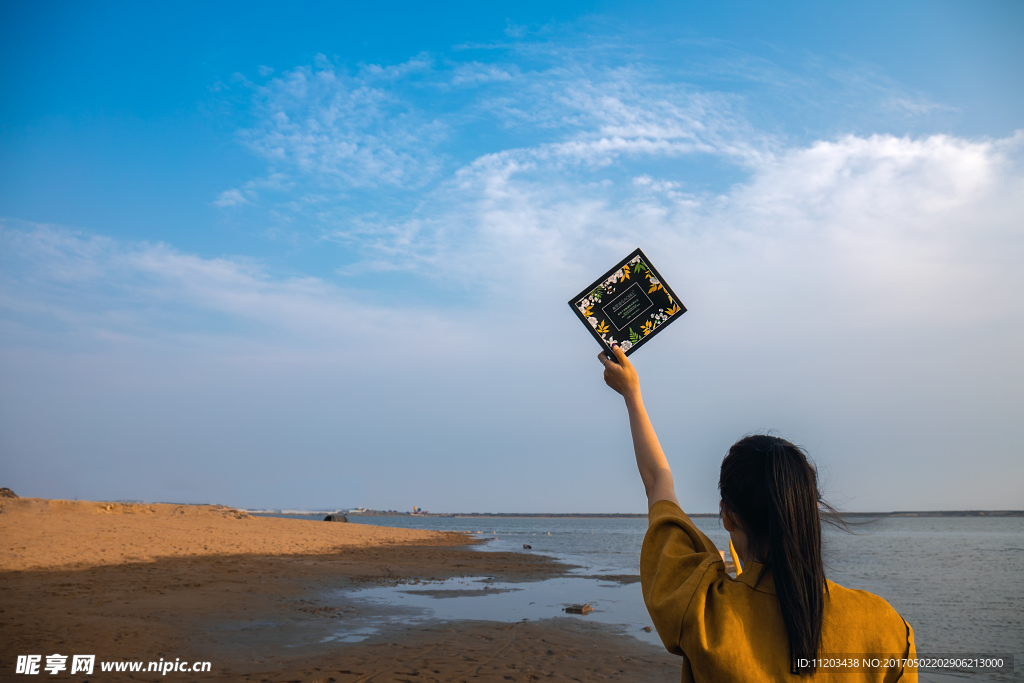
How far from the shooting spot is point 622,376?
1872mm

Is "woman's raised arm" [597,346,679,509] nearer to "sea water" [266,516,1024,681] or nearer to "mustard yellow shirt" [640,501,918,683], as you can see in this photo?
"mustard yellow shirt" [640,501,918,683]

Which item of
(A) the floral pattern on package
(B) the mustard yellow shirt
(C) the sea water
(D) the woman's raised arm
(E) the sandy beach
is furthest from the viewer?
(C) the sea water

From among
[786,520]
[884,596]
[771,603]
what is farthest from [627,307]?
[884,596]

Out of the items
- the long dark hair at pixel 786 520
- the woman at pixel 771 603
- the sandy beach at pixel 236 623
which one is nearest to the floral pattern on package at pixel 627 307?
the long dark hair at pixel 786 520

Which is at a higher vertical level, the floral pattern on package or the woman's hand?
the floral pattern on package

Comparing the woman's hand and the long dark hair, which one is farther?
the woman's hand

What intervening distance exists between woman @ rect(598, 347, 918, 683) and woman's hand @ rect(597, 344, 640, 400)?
0.55 metres

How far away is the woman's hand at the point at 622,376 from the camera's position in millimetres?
1865

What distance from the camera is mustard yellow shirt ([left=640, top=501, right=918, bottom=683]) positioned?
3.85 ft

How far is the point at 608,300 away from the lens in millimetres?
2170

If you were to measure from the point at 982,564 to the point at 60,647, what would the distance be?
32.7 metres

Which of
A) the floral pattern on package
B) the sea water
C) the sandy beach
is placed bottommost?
the sea water

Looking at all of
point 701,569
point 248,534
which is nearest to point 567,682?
point 701,569

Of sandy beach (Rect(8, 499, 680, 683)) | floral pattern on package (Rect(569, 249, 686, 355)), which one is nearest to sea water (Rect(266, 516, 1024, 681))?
sandy beach (Rect(8, 499, 680, 683))
